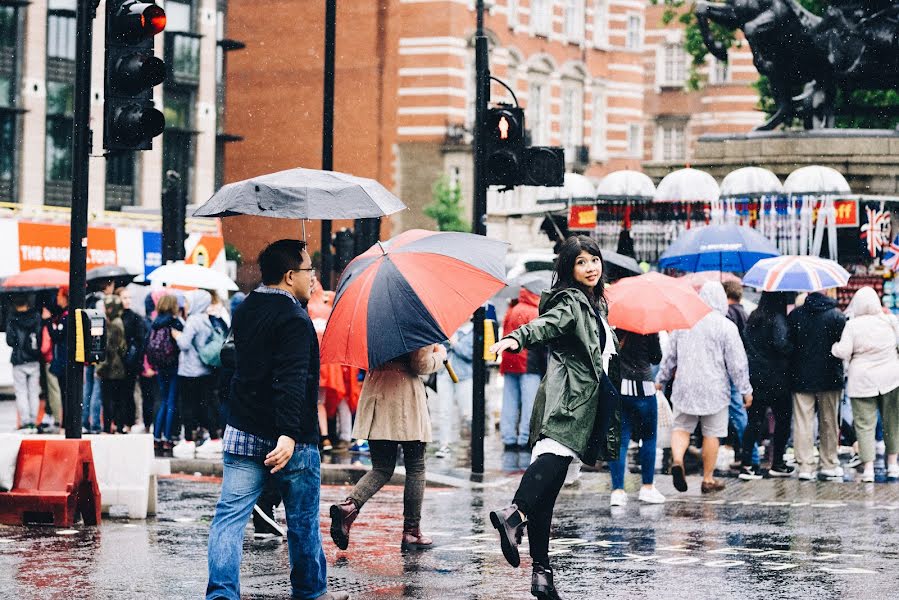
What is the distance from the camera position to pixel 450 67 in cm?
5500

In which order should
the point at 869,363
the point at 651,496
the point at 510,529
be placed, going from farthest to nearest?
1. the point at 869,363
2. the point at 651,496
3. the point at 510,529

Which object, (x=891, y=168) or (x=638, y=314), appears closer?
(x=638, y=314)

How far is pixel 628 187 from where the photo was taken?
22000mm

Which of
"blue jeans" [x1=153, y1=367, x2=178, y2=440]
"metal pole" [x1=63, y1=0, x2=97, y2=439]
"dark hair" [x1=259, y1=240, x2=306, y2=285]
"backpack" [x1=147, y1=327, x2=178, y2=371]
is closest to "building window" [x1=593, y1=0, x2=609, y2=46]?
"blue jeans" [x1=153, y1=367, x2=178, y2=440]

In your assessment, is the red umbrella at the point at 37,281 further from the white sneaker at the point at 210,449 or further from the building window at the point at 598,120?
the building window at the point at 598,120

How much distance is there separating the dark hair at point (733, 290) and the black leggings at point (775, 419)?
3.76 ft

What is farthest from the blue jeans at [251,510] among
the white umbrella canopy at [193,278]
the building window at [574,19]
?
the building window at [574,19]

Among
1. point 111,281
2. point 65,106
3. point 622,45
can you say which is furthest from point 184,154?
point 111,281

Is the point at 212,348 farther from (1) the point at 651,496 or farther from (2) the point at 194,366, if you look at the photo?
(1) the point at 651,496

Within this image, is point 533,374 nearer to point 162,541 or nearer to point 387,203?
point 162,541

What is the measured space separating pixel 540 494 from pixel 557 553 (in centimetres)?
182

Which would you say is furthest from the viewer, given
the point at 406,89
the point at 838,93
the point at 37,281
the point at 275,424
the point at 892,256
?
the point at 406,89

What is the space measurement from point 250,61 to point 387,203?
4998 cm

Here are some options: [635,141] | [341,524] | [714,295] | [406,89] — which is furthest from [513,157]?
[635,141]
